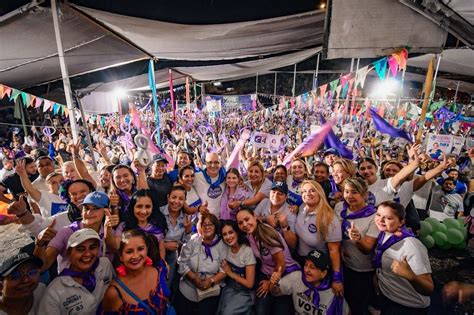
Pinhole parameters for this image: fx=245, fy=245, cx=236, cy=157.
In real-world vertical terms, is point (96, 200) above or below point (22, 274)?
above

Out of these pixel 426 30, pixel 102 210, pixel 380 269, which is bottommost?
pixel 380 269

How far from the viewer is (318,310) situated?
2246 millimetres

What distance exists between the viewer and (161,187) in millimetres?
3346

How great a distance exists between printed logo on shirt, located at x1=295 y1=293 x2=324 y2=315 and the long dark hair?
5.28ft

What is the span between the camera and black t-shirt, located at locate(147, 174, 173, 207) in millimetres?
3184

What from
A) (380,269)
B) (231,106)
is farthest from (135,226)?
(231,106)

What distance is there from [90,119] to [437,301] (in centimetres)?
1563

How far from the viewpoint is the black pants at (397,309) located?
6.99 ft

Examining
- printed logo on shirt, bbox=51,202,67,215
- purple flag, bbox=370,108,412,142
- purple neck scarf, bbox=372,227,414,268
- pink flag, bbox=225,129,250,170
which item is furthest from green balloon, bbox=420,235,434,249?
printed logo on shirt, bbox=51,202,67,215

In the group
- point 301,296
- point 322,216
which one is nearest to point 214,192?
point 322,216

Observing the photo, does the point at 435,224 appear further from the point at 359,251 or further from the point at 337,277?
the point at 337,277

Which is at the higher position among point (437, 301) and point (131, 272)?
point (131, 272)

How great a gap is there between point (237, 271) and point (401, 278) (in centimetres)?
149

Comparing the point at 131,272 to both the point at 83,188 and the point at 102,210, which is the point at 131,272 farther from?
the point at 83,188
